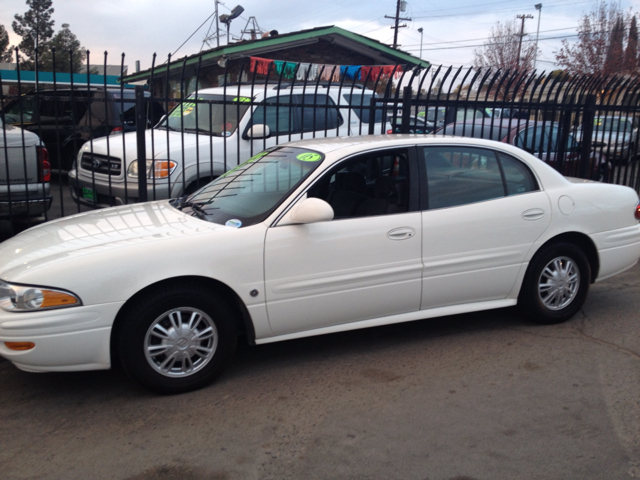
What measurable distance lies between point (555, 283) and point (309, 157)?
2253 mm

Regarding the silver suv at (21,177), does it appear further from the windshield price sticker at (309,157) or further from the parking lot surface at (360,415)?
the windshield price sticker at (309,157)

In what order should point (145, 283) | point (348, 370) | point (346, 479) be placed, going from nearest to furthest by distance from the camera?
point (346, 479) < point (145, 283) < point (348, 370)


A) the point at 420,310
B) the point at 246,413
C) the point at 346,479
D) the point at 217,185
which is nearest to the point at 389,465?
the point at 346,479

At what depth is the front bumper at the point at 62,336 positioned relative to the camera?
339 centimetres

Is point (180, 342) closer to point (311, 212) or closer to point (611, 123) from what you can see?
point (311, 212)

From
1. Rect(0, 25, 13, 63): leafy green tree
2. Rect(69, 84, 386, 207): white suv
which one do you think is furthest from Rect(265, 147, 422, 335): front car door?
Rect(0, 25, 13, 63): leafy green tree

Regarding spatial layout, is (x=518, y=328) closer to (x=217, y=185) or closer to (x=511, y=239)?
(x=511, y=239)

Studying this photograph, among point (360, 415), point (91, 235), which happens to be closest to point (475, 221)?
point (360, 415)

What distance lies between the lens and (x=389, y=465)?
3.02 metres

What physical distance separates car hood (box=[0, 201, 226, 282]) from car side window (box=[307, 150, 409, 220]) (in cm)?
83

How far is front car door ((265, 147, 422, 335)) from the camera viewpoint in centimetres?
394

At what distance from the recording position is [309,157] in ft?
14.5

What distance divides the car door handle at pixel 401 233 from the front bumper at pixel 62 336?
6.11 feet

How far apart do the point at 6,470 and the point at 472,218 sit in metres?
3.35
